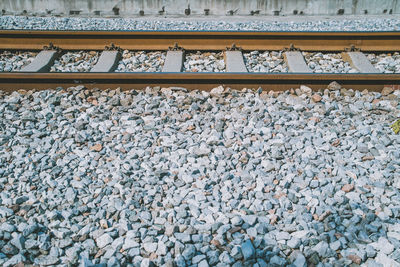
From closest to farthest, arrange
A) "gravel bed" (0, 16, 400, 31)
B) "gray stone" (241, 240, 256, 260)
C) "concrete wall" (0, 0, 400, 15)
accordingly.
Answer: "gray stone" (241, 240, 256, 260), "gravel bed" (0, 16, 400, 31), "concrete wall" (0, 0, 400, 15)

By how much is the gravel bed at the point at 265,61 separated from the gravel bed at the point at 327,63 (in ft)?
1.43

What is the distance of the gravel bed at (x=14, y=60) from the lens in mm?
5801

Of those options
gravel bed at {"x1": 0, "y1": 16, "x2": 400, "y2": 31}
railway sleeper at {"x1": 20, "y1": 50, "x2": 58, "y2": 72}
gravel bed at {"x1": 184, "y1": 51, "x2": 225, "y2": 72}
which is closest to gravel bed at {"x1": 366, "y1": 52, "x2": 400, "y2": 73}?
gravel bed at {"x1": 0, "y1": 16, "x2": 400, "y2": 31}

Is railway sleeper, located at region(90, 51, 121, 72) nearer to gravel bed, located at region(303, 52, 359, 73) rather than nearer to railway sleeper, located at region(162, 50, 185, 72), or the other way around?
railway sleeper, located at region(162, 50, 185, 72)

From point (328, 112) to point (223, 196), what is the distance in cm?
196

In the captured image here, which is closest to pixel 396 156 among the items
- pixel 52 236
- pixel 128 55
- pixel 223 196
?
pixel 223 196

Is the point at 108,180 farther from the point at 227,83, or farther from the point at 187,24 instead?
the point at 187,24

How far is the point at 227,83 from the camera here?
16.7ft

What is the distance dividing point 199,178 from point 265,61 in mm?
3029

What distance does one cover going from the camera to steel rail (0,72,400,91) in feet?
16.4

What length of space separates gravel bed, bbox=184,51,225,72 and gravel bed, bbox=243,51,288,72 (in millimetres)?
422

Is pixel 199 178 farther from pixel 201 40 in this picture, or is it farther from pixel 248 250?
pixel 201 40

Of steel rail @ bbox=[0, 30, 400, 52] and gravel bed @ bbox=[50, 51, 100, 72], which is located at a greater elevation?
steel rail @ bbox=[0, 30, 400, 52]

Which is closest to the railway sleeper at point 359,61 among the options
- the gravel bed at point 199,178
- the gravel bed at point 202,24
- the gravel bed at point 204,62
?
the gravel bed at point 199,178
